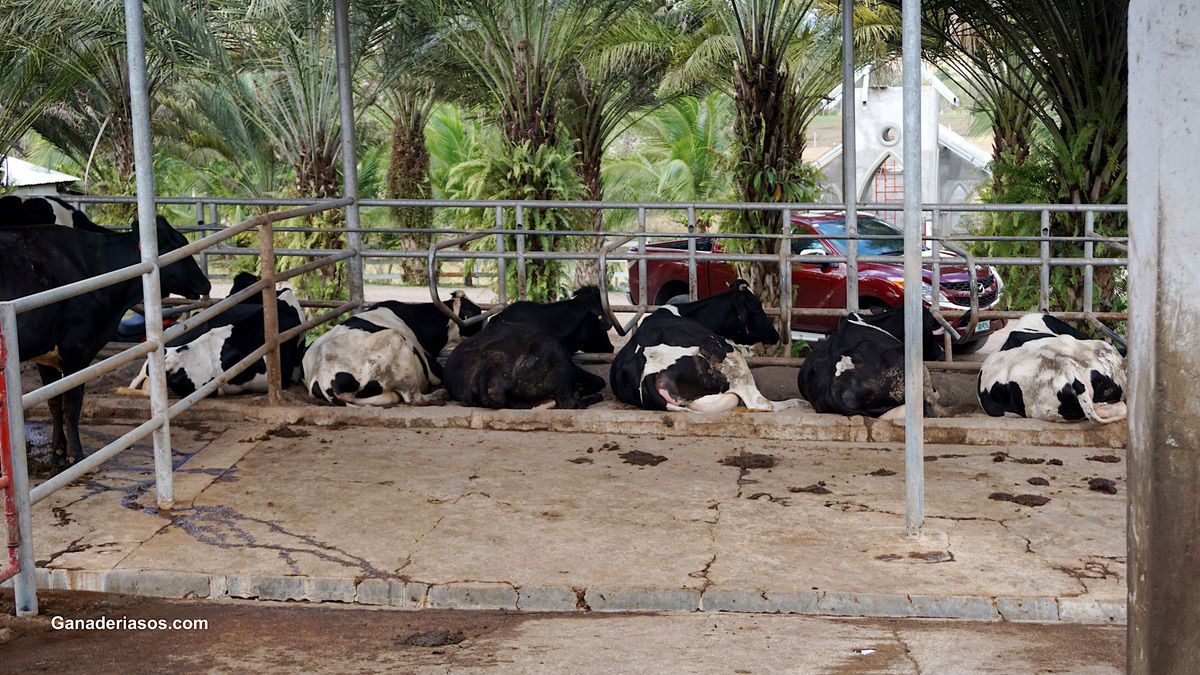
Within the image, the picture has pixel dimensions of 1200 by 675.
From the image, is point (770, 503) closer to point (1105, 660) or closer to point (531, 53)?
point (1105, 660)

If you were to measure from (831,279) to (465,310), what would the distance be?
585 cm

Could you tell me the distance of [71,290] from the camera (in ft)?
19.9

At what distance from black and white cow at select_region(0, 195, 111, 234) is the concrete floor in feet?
4.39

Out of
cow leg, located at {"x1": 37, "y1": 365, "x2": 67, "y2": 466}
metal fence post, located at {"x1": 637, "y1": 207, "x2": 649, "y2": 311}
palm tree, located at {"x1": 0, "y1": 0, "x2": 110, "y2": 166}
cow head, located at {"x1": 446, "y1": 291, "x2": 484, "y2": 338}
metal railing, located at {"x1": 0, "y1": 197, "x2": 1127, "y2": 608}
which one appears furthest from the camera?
palm tree, located at {"x1": 0, "y1": 0, "x2": 110, "y2": 166}

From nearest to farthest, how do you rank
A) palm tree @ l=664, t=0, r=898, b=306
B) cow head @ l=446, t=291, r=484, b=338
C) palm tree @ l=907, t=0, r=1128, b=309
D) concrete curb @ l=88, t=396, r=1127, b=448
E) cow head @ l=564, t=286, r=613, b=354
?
1. concrete curb @ l=88, t=396, r=1127, b=448
2. cow head @ l=564, t=286, r=613, b=354
3. cow head @ l=446, t=291, r=484, b=338
4. palm tree @ l=907, t=0, r=1128, b=309
5. palm tree @ l=664, t=0, r=898, b=306

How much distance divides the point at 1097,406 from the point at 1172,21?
16.2 feet

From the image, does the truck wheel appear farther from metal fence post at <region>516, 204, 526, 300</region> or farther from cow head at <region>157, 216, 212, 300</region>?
cow head at <region>157, 216, 212, 300</region>

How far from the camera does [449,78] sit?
19094 millimetres

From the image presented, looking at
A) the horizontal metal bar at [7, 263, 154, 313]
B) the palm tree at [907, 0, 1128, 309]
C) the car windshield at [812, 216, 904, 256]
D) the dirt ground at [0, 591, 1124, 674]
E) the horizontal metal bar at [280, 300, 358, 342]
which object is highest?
the palm tree at [907, 0, 1128, 309]

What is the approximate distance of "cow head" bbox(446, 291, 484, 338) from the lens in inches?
415

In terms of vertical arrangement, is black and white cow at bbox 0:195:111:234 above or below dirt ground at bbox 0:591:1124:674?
above

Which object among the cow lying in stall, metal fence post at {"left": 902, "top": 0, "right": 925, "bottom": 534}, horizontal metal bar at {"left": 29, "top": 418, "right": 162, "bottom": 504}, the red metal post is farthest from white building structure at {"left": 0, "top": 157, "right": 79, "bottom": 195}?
metal fence post at {"left": 902, "top": 0, "right": 925, "bottom": 534}

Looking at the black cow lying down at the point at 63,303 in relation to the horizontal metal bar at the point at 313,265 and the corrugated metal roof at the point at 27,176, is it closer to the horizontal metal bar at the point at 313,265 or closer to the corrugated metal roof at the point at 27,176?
the horizontal metal bar at the point at 313,265

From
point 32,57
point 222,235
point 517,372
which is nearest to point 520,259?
point 517,372
